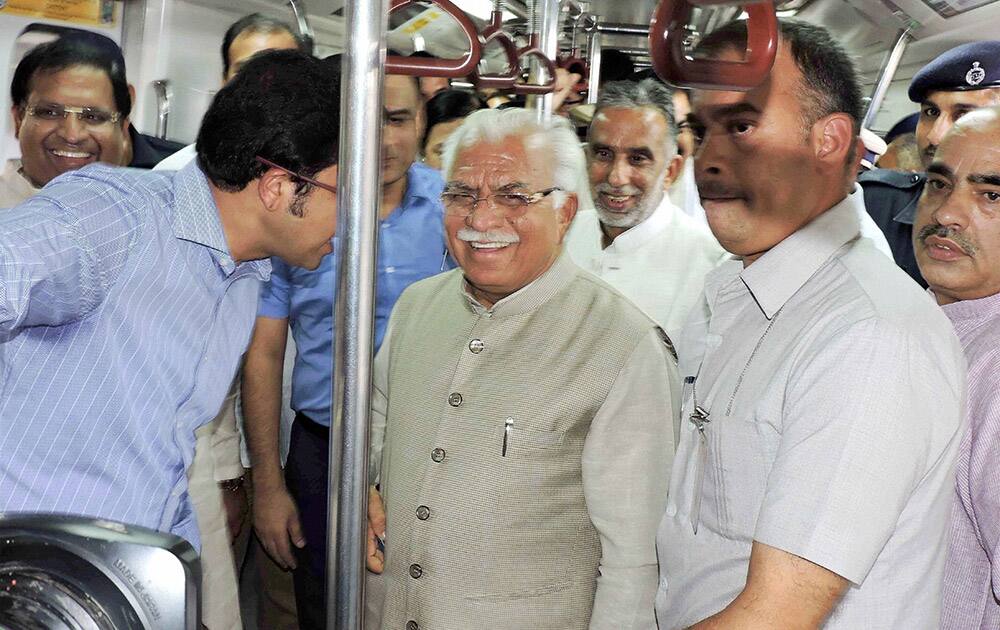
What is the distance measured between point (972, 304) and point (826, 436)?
71 cm

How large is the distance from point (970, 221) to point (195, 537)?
4.57 ft

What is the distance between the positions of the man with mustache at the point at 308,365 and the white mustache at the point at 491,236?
60cm

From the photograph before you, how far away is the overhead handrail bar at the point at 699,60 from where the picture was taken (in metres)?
0.97

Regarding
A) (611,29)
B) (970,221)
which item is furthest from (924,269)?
(611,29)

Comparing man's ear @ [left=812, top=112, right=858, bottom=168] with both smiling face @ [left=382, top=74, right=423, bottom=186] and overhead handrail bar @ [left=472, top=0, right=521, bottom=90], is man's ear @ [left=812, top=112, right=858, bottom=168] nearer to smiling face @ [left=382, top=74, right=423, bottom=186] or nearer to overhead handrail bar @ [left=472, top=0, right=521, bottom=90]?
overhead handrail bar @ [left=472, top=0, right=521, bottom=90]

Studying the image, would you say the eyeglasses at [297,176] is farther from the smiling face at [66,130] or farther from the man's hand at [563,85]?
the man's hand at [563,85]

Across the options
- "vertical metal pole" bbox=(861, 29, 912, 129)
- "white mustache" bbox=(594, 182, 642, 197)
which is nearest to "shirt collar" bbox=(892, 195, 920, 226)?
"white mustache" bbox=(594, 182, 642, 197)

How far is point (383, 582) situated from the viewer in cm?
186

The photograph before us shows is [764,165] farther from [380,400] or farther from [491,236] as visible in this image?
[380,400]

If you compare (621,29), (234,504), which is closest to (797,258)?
(234,504)

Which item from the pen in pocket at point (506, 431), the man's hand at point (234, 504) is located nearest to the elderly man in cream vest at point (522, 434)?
the pen in pocket at point (506, 431)

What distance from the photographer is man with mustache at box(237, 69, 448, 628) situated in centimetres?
244

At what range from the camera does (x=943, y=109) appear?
277cm

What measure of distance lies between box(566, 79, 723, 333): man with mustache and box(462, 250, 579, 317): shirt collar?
726 millimetres
